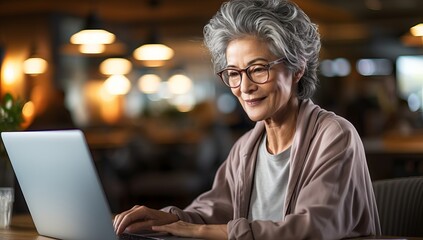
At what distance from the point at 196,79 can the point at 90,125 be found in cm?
406

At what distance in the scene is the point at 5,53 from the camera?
11164mm

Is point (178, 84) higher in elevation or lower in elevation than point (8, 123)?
higher

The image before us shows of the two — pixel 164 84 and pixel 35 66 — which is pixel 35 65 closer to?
pixel 35 66

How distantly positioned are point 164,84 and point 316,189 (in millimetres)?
13368

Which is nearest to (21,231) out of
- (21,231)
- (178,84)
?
(21,231)

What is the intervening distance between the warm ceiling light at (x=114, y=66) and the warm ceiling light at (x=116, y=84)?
1.16ft

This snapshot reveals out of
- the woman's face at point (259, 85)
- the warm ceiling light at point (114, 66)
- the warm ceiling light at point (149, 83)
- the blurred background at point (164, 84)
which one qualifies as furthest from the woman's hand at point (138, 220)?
the warm ceiling light at point (149, 83)

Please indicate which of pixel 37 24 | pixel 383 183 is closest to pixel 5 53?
pixel 37 24

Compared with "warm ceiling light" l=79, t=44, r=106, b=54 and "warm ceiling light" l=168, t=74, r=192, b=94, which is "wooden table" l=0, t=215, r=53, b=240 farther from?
"warm ceiling light" l=168, t=74, r=192, b=94

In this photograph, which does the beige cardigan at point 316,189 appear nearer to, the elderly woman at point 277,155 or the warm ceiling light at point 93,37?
the elderly woman at point 277,155

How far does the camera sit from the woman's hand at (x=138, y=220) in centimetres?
201

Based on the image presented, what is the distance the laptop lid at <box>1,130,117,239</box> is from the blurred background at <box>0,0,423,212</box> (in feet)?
Result: 15.0

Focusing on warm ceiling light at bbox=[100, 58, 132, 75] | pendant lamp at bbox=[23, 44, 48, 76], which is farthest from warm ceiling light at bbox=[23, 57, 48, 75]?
warm ceiling light at bbox=[100, 58, 132, 75]

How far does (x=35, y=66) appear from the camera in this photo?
35.6 feet
